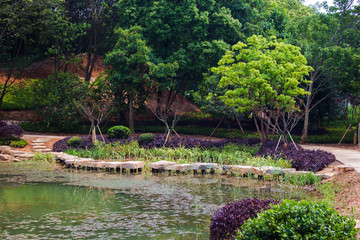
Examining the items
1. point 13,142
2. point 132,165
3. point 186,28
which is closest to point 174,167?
point 132,165

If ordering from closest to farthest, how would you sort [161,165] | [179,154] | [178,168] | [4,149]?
[178,168] → [161,165] → [179,154] → [4,149]

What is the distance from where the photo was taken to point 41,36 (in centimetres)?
2491

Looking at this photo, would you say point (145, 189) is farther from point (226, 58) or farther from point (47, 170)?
point (226, 58)

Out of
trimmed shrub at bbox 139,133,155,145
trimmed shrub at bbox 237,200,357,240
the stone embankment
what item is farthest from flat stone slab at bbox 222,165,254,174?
trimmed shrub at bbox 237,200,357,240


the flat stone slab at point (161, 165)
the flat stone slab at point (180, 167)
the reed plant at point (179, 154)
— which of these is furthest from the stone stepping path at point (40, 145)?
the flat stone slab at point (180, 167)

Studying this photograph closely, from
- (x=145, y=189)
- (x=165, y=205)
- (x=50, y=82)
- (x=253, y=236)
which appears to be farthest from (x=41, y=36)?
(x=253, y=236)

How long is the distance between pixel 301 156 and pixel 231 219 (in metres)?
7.95

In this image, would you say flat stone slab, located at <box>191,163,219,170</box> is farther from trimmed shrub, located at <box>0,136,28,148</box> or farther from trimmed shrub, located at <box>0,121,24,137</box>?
trimmed shrub, located at <box>0,121,24,137</box>

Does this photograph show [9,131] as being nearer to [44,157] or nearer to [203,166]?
[44,157]

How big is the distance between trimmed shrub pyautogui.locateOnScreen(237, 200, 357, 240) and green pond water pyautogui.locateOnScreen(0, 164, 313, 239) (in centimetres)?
211

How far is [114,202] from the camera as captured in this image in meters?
8.35

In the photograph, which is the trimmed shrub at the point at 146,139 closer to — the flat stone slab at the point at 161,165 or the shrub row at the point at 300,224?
the flat stone slab at the point at 161,165

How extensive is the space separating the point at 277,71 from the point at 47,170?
30.4ft

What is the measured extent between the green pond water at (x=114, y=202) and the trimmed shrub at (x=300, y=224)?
211 cm
